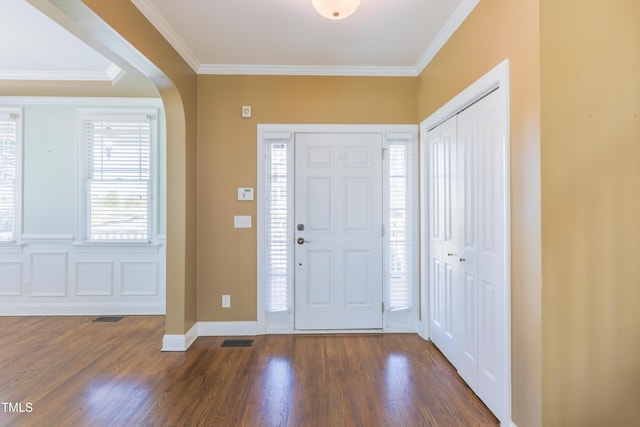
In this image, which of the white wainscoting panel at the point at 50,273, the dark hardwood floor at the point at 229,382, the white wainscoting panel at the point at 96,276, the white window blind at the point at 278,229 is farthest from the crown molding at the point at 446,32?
the white wainscoting panel at the point at 50,273

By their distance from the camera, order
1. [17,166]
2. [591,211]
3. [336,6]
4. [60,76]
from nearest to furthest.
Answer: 1. [591,211]
2. [336,6]
3. [60,76]
4. [17,166]

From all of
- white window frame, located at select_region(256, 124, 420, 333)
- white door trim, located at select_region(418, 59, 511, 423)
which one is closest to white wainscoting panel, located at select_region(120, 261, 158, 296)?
white window frame, located at select_region(256, 124, 420, 333)

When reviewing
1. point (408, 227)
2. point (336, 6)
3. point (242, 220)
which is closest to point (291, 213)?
point (242, 220)

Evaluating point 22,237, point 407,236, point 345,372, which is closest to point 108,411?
point 345,372

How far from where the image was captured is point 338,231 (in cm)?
310

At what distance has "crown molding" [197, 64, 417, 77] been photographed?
9.81ft

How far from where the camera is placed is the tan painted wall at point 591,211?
1.45 m

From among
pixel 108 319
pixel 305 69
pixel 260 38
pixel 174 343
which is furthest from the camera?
pixel 108 319

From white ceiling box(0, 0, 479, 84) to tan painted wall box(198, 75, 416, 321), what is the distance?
0.15m

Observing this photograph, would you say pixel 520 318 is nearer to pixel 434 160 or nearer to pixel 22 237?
pixel 434 160

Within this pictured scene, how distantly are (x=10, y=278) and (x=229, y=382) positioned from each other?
Result: 11.4 feet

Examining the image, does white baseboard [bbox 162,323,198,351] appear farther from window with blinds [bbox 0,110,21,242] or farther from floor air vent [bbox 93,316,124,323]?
window with blinds [bbox 0,110,21,242]

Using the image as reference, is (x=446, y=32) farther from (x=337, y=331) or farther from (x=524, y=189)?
(x=337, y=331)

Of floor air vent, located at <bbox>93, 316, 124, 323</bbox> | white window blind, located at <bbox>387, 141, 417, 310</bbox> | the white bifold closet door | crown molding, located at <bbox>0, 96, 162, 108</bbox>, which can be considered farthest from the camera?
crown molding, located at <bbox>0, 96, 162, 108</bbox>
